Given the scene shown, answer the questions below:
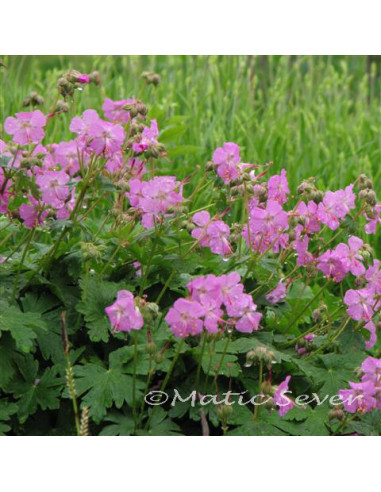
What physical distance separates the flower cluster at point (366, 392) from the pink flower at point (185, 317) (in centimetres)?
47

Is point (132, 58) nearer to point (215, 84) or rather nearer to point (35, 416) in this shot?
point (215, 84)

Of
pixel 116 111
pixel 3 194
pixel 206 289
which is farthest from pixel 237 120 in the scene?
pixel 206 289

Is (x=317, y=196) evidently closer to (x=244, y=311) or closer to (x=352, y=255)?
(x=352, y=255)

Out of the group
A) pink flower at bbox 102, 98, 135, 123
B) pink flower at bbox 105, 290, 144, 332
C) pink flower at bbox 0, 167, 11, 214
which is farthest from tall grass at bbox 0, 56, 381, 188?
pink flower at bbox 105, 290, 144, 332

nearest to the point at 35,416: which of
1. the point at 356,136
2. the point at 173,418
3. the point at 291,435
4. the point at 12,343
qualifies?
the point at 12,343

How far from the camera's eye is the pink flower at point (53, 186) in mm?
2125

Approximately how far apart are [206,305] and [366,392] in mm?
500

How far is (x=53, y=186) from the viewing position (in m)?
2.13

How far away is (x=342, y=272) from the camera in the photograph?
7.48ft

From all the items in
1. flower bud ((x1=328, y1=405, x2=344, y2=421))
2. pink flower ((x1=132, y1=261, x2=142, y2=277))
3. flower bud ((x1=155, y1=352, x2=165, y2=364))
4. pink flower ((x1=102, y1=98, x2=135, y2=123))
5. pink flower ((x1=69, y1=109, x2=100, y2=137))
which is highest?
pink flower ((x1=69, y1=109, x2=100, y2=137))

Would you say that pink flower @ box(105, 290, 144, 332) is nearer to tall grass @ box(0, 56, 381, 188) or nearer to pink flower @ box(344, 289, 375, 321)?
pink flower @ box(344, 289, 375, 321)

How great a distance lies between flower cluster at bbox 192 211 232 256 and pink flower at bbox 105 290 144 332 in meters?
0.35

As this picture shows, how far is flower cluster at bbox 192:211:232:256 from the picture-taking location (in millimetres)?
2137
